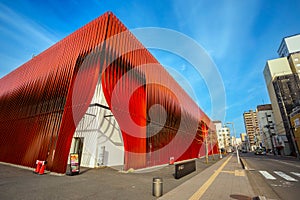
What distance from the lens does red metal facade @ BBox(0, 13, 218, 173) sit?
33.3 feet

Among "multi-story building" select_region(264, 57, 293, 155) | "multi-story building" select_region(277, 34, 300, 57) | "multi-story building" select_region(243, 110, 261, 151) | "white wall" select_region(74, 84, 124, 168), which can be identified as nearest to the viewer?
"white wall" select_region(74, 84, 124, 168)

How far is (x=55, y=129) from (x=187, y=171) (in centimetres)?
966

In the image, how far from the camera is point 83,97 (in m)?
10.1

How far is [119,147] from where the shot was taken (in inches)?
642

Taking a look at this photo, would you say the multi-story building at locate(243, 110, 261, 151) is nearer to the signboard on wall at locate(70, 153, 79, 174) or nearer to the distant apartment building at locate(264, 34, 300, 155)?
the distant apartment building at locate(264, 34, 300, 155)

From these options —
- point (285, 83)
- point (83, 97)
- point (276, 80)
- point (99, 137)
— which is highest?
point (276, 80)

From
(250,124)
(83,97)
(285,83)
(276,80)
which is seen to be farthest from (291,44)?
(250,124)

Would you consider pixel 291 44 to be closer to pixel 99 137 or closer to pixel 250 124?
pixel 99 137

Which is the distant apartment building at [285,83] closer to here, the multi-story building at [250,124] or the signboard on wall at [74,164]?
the signboard on wall at [74,164]

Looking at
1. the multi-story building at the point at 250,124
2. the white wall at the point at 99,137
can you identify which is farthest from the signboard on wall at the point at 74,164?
the multi-story building at the point at 250,124

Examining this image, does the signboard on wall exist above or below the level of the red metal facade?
below

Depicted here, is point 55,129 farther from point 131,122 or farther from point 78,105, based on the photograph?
point 131,122

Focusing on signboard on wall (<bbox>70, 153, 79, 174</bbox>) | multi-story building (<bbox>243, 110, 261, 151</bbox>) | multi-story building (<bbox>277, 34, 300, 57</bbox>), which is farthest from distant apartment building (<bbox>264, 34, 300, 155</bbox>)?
multi-story building (<bbox>243, 110, 261, 151</bbox>)

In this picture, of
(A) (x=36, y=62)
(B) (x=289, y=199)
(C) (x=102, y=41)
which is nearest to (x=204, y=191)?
(B) (x=289, y=199)
